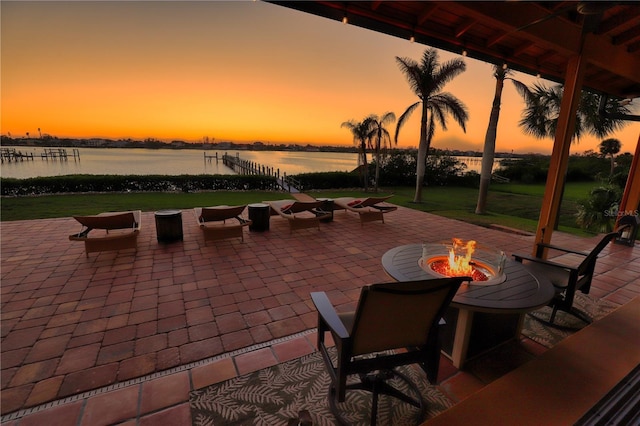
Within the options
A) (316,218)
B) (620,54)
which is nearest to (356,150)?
(316,218)

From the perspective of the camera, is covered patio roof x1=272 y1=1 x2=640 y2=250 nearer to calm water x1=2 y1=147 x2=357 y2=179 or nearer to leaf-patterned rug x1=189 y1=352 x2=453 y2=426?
leaf-patterned rug x1=189 y1=352 x2=453 y2=426

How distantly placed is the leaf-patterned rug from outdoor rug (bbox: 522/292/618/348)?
149cm

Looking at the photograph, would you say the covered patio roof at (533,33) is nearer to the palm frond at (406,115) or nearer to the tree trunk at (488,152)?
Result: the tree trunk at (488,152)

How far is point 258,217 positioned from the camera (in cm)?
602

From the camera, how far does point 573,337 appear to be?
230cm

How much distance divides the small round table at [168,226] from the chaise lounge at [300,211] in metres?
2.10

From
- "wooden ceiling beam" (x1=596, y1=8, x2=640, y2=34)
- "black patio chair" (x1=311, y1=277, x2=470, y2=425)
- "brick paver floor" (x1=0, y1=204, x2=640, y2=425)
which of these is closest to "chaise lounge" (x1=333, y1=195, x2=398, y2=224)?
"brick paver floor" (x1=0, y1=204, x2=640, y2=425)

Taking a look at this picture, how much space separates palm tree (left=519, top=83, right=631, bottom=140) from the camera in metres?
8.93

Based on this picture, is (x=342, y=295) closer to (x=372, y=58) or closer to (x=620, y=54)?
(x=620, y=54)

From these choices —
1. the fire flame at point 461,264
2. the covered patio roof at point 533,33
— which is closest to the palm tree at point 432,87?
the covered patio roof at point 533,33

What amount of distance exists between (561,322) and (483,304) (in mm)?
1930

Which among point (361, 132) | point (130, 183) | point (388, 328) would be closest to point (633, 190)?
point (388, 328)

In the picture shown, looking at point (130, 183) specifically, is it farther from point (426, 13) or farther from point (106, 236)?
point (426, 13)

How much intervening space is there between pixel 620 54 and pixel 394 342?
19.6 ft
